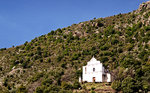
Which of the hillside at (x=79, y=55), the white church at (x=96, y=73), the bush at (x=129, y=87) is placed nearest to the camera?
the bush at (x=129, y=87)

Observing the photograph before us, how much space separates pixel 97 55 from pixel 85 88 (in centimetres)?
3080

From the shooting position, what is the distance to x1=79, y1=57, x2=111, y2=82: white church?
5900cm

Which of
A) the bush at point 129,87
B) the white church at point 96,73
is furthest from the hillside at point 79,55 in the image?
the white church at point 96,73

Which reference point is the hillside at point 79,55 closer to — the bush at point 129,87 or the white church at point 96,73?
the bush at point 129,87

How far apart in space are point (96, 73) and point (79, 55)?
991 inches

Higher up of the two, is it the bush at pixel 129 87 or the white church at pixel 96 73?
the white church at pixel 96 73

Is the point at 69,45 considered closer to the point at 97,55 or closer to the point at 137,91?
the point at 97,55

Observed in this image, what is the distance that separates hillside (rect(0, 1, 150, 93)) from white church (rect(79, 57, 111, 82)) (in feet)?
9.44

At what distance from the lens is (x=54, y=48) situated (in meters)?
94.9

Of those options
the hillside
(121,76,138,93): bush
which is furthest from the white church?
(121,76,138,93): bush

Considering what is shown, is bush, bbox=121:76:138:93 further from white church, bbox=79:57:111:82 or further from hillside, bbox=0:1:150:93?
white church, bbox=79:57:111:82

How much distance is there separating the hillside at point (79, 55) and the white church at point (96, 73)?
2.88 m

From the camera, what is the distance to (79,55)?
84.3 m

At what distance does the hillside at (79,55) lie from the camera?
194 ft
